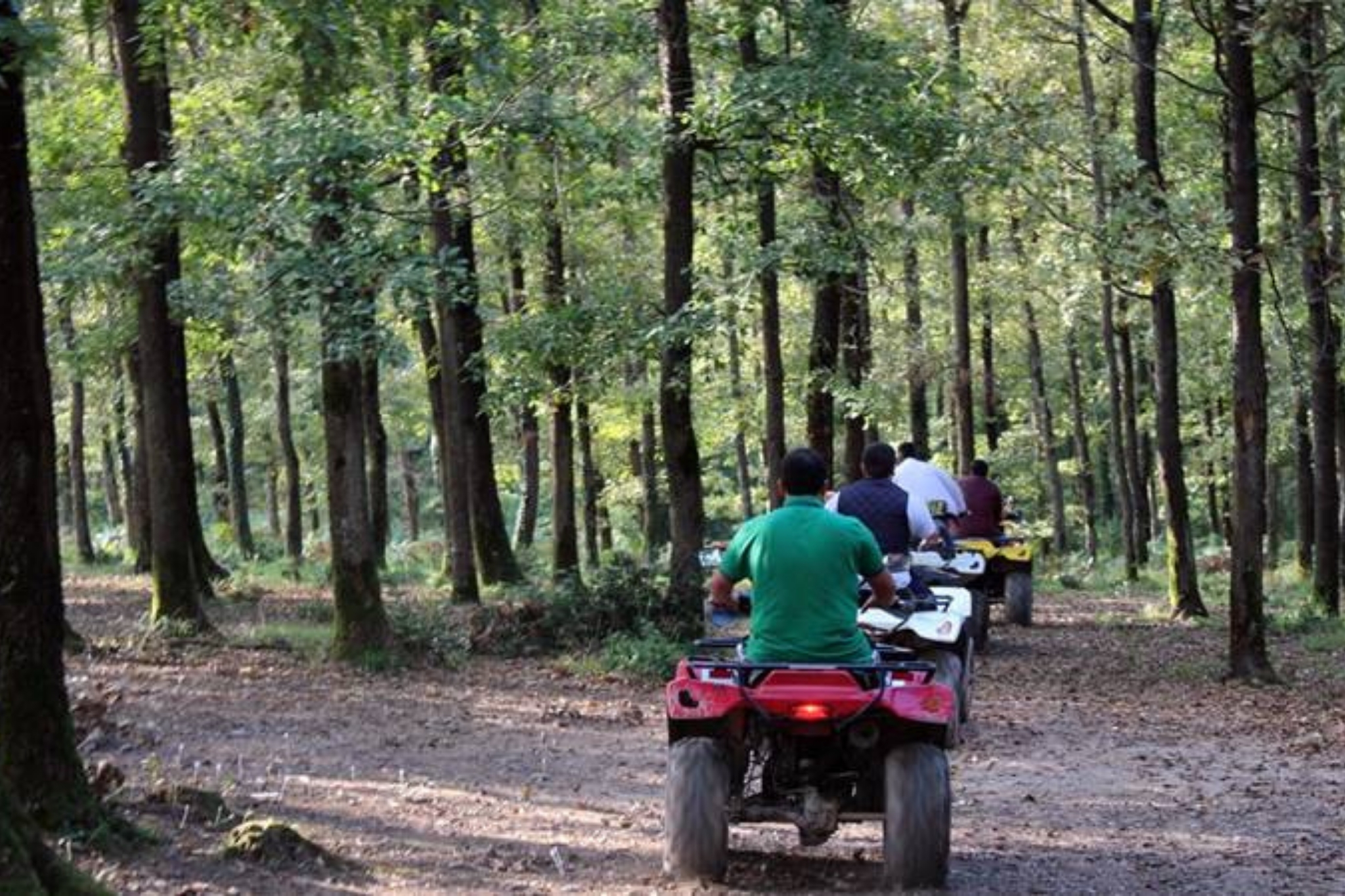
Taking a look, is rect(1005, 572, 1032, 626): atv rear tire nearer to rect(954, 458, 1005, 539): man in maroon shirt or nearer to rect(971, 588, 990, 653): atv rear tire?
rect(954, 458, 1005, 539): man in maroon shirt

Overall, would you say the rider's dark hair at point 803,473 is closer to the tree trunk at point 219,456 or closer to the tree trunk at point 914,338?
the tree trunk at point 914,338

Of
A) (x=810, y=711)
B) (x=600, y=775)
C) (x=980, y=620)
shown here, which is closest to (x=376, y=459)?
(x=980, y=620)

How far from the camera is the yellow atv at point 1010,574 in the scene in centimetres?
2064

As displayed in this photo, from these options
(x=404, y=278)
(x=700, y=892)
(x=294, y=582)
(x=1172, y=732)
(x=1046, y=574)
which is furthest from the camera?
(x=1046, y=574)

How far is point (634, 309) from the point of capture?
774 inches

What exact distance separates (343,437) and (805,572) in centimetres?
875

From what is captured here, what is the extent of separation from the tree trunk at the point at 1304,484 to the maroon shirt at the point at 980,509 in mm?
9202

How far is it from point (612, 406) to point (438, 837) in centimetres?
2417

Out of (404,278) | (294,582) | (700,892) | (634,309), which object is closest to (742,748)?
(700,892)

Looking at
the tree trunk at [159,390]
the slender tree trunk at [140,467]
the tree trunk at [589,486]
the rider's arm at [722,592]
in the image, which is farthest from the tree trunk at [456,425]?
the rider's arm at [722,592]

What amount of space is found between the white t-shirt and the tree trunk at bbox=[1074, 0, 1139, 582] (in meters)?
3.49

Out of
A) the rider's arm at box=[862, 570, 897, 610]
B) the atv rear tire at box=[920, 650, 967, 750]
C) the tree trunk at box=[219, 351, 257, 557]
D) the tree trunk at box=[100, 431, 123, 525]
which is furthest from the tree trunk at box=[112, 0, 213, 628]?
the tree trunk at box=[100, 431, 123, 525]

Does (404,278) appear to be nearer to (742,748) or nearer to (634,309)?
(634,309)

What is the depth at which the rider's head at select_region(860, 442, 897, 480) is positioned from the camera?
1297 centimetres
